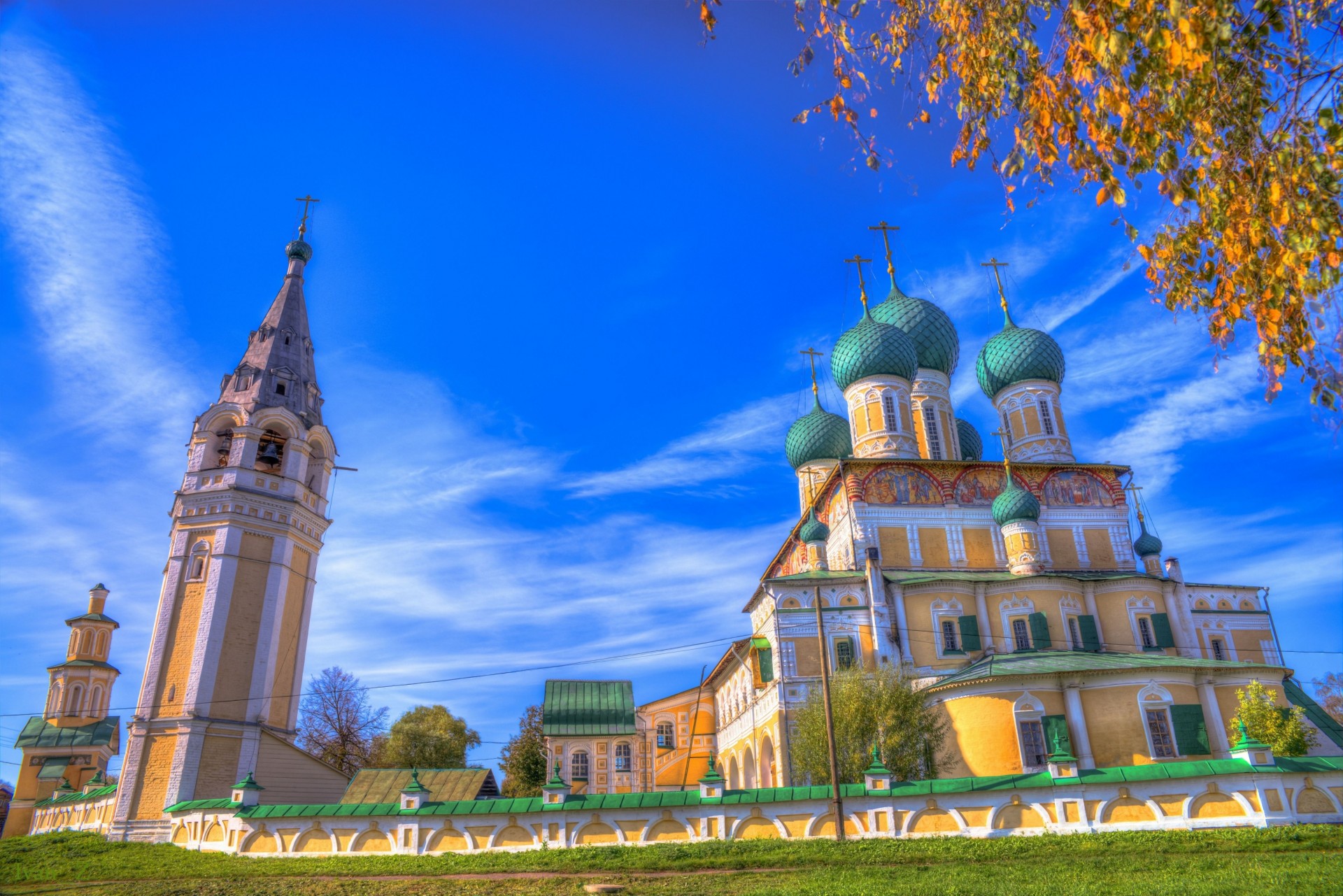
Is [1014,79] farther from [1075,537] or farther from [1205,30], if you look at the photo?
[1075,537]

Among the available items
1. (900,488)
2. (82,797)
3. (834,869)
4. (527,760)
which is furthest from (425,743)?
(834,869)

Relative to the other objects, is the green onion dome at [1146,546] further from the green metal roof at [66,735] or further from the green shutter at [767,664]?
the green metal roof at [66,735]

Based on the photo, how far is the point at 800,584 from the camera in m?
25.6

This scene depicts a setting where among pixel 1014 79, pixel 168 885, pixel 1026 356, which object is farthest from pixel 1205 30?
pixel 1026 356

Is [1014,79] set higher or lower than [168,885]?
higher

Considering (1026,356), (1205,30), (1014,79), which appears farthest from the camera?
(1026,356)

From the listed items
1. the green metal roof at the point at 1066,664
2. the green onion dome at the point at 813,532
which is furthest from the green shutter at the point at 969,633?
the green onion dome at the point at 813,532

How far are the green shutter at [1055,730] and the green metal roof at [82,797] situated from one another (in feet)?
78.9

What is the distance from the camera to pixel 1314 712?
81.9ft

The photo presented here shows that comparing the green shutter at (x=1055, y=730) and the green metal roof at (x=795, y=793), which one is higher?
the green shutter at (x=1055, y=730)

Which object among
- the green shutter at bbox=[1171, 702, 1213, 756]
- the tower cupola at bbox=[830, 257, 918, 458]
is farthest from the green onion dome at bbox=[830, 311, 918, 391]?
the green shutter at bbox=[1171, 702, 1213, 756]

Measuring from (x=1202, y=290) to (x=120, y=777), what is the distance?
85.0 feet

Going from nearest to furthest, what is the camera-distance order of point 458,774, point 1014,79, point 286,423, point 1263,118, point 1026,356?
point 1263,118 < point 1014,79 < point 458,774 < point 286,423 < point 1026,356

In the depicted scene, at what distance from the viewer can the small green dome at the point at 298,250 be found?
31469 millimetres
